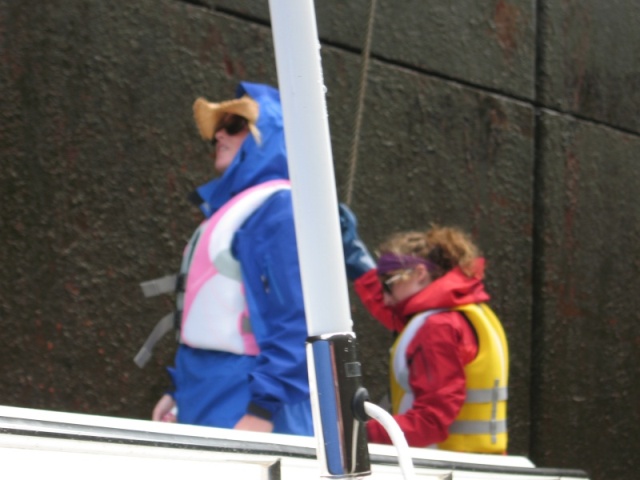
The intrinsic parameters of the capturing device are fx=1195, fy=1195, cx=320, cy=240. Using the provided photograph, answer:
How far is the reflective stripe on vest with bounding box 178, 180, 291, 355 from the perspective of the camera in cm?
300

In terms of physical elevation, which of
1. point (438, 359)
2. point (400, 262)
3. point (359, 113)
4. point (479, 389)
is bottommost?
point (479, 389)

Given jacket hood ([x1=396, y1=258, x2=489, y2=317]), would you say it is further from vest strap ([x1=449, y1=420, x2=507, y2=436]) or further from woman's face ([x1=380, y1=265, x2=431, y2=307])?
vest strap ([x1=449, y1=420, x2=507, y2=436])

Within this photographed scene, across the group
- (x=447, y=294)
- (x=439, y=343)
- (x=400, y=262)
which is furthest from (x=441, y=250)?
(x=439, y=343)

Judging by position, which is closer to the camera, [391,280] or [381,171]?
[391,280]

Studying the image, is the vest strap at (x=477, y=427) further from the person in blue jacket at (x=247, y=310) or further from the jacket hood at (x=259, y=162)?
the jacket hood at (x=259, y=162)

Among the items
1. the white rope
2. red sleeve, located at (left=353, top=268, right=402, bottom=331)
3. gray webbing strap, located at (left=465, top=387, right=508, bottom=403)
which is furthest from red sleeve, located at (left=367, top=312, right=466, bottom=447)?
the white rope

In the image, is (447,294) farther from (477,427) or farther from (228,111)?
(228,111)

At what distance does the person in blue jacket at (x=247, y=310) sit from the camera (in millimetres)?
2898

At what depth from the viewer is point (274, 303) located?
2.94 meters

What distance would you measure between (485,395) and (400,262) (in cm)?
51

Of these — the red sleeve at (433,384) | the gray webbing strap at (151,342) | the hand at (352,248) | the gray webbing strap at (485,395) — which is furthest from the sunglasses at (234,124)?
the gray webbing strap at (485,395)

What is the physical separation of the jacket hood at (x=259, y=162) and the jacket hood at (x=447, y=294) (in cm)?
62

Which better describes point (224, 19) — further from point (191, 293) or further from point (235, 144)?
point (191, 293)

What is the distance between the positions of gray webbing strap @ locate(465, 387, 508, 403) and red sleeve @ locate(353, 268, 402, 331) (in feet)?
1.44
